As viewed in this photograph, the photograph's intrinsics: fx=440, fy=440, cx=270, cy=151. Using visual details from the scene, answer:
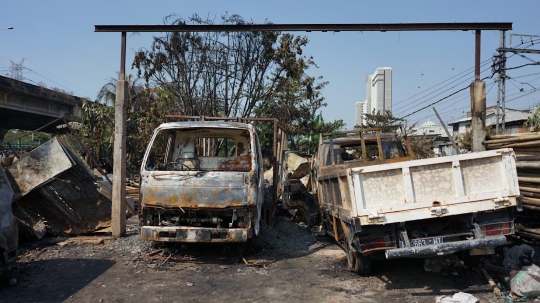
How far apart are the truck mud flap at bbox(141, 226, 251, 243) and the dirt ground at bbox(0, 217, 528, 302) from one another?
454mm

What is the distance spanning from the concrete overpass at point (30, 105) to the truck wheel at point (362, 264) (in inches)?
796

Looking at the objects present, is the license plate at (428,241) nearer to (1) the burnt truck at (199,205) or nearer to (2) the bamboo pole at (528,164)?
(1) the burnt truck at (199,205)

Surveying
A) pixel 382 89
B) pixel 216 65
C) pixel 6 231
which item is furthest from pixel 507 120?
pixel 6 231

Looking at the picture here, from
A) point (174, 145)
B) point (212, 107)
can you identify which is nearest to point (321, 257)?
point (174, 145)

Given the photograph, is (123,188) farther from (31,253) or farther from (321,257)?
(321,257)

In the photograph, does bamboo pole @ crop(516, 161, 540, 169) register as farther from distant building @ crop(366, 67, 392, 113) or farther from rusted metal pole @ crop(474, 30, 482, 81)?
distant building @ crop(366, 67, 392, 113)

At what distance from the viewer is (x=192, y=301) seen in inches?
208

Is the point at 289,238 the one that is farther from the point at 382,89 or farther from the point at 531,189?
the point at 382,89

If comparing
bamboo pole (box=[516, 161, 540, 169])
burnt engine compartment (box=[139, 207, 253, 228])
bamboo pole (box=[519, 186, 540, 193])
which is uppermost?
bamboo pole (box=[516, 161, 540, 169])

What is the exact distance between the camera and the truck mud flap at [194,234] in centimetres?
675

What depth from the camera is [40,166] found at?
8.52 m

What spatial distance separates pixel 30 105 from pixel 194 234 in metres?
21.4

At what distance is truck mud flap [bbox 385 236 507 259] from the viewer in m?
5.04

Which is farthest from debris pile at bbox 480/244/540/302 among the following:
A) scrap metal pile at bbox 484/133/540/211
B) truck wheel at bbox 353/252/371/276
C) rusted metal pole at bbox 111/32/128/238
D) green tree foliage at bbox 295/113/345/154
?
green tree foliage at bbox 295/113/345/154
